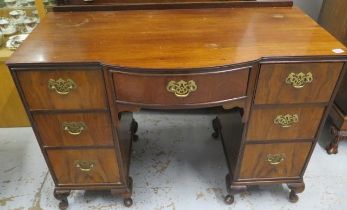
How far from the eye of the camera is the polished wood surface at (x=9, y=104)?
58.0 inches

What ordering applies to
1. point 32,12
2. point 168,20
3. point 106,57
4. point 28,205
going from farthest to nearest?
point 32,12 < point 28,205 < point 168,20 < point 106,57

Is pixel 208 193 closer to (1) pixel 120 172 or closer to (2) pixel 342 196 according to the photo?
(1) pixel 120 172

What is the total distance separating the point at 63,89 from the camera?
33.8 inches

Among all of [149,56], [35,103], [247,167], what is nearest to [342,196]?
[247,167]

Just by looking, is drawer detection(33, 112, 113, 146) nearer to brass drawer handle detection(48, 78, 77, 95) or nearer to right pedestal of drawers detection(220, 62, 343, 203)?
A: brass drawer handle detection(48, 78, 77, 95)

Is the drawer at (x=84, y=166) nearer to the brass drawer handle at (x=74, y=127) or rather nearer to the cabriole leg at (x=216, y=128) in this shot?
the brass drawer handle at (x=74, y=127)

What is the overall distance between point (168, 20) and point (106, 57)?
34cm

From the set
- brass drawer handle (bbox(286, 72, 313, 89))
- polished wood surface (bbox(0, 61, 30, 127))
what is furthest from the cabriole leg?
polished wood surface (bbox(0, 61, 30, 127))

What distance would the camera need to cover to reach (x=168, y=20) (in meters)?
1.05

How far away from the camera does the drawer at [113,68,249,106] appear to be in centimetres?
82

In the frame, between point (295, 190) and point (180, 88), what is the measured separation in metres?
0.75

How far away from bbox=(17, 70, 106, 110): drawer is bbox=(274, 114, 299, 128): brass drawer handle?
59 centimetres

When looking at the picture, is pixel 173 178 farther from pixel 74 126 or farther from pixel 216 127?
pixel 74 126

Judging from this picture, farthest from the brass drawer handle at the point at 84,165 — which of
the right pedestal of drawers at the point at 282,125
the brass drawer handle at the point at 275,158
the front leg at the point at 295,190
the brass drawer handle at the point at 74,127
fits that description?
A: the front leg at the point at 295,190
